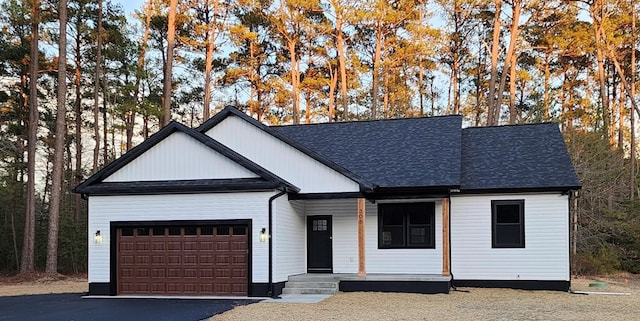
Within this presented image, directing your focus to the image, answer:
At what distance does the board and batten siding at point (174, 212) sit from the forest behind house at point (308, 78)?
24.7 ft

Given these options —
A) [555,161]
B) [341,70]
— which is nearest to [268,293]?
[555,161]

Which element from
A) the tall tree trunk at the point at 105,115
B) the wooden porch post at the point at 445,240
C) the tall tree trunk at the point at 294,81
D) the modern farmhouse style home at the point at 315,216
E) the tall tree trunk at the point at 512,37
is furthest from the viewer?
the tall tree trunk at the point at 294,81

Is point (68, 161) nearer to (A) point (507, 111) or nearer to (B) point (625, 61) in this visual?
(A) point (507, 111)

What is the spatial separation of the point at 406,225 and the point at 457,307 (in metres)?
4.59

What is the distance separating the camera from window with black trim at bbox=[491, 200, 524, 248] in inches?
659

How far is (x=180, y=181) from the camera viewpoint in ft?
51.6

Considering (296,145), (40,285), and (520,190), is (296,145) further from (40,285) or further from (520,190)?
(40,285)

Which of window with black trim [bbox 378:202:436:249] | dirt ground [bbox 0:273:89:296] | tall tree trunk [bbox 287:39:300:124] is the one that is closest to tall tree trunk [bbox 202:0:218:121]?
tall tree trunk [bbox 287:39:300:124]

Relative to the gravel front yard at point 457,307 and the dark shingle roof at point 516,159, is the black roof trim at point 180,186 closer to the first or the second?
the gravel front yard at point 457,307

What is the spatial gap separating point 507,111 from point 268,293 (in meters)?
26.9

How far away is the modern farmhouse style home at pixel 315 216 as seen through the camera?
15305 mm

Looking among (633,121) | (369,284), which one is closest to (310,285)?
(369,284)

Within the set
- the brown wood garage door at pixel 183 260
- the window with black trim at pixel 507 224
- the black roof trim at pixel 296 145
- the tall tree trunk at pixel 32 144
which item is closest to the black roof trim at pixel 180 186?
the brown wood garage door at pixel 183 260

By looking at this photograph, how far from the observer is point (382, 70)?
33.4 meters
